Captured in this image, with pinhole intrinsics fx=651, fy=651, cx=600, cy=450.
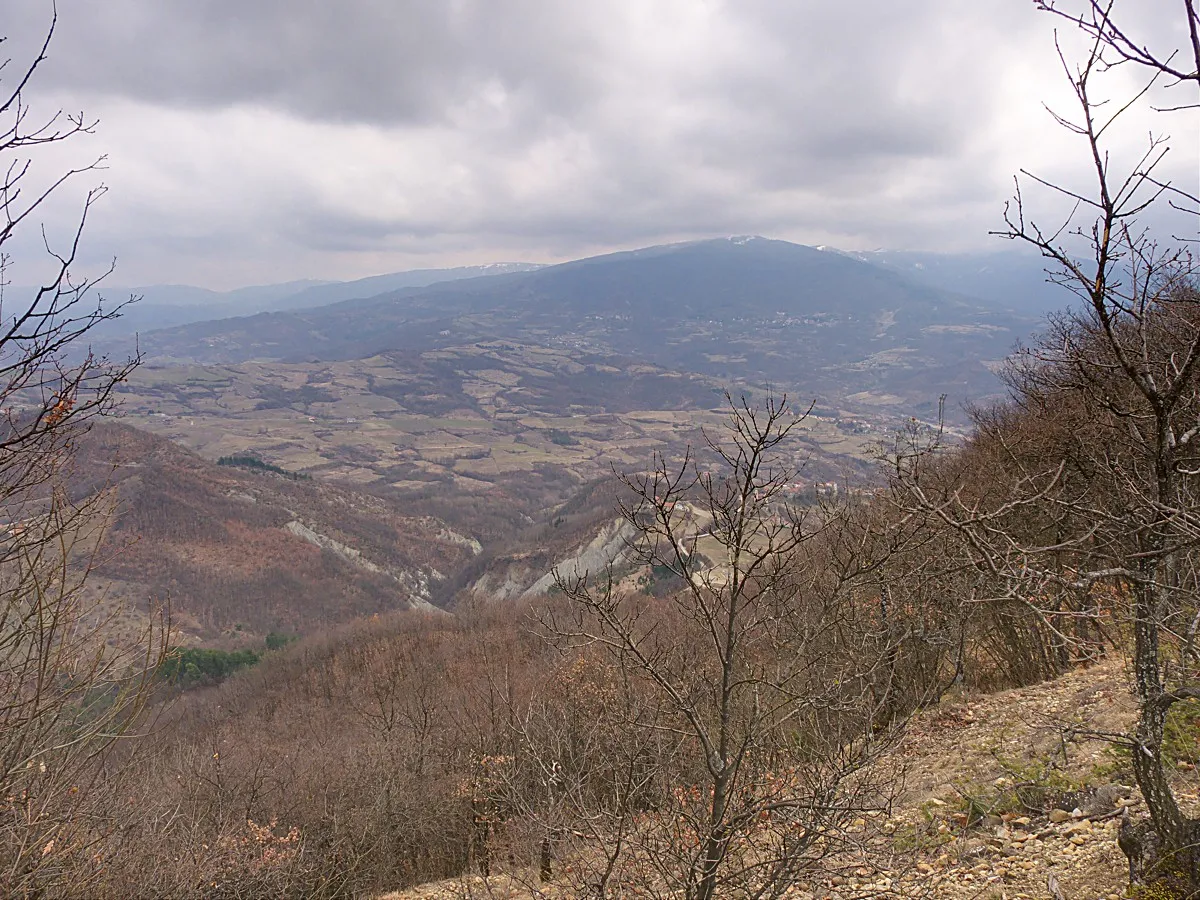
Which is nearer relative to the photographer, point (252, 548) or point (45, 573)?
point (45, 573)

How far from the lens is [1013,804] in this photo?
8344mm

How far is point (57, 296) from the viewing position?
4.03 m

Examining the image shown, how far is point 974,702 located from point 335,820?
48.3 ft

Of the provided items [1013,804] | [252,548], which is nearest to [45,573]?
[1013,804]

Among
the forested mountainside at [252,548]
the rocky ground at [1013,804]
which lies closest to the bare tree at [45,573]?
the rocky ground at [1013,804]

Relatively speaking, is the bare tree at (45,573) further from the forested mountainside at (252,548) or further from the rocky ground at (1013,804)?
the forested mountainside at (252,548)

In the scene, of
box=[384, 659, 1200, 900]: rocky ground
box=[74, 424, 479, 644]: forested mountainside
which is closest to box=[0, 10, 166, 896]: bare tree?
box=[384, 659, 1200, 900]: rocky ground

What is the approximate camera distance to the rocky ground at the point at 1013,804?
6430 millimetres

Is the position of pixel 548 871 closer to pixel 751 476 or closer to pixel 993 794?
pixel 993 794

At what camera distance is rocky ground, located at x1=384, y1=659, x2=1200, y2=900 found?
6.43m

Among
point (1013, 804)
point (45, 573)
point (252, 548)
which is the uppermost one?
point (45, 573)

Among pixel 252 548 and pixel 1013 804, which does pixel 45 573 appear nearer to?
pixel 1013 804

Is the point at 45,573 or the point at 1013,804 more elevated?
the point at 45,573

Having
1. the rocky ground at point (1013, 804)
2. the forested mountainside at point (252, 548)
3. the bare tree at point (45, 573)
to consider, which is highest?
the bare tree at point (45, 573)
